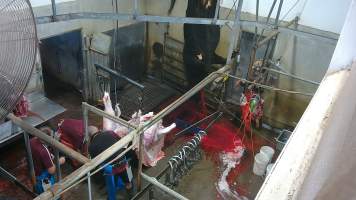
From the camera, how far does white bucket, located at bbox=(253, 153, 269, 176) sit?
5039 millimetres

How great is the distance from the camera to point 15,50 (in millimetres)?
2295

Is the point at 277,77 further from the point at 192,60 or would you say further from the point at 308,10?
the point at 192,60

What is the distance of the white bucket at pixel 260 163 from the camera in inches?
198

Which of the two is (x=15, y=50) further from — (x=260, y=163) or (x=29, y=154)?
(x=260, y=163)

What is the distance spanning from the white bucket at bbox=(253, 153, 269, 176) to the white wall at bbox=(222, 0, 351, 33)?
2316 mm

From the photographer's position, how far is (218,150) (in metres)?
5.54

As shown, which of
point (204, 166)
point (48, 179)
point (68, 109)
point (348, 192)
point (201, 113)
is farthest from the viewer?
point (68, 109)

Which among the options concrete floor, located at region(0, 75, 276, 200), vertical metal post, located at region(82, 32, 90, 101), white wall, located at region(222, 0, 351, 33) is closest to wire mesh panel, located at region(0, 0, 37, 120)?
concrete floor, located at region(0, 75, 276, 200)

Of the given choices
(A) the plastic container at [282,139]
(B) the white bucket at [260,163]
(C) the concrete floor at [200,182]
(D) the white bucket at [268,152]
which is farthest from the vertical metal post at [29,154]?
(A) the plastic container at [282,139]

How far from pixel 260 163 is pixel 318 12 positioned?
260 centimetres

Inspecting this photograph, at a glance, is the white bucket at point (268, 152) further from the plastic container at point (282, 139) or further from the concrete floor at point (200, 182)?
the concrete floor at point (200, 182)

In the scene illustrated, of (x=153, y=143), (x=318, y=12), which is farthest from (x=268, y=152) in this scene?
(x=318, y=12)

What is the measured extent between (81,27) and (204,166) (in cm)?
348

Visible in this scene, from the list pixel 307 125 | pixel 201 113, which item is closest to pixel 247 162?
pixel 201 113
